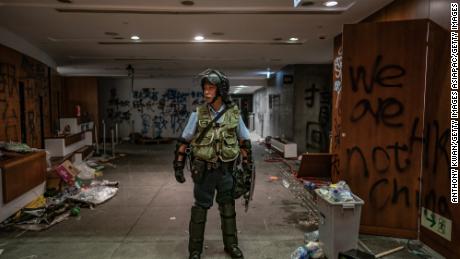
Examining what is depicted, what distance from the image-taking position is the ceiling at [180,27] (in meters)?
3.75

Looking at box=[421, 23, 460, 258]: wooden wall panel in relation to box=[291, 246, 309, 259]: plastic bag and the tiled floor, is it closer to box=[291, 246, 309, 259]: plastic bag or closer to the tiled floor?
the tiled floor

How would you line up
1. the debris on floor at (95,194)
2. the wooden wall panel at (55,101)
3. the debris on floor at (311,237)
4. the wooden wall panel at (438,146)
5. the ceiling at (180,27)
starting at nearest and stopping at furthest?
the wooden wall panel at (438,146)
the debris on floor at (311,237)
the ceiling at (180,27)
the debris on floor at (95,194)
the wooden wall panel at (55,101)

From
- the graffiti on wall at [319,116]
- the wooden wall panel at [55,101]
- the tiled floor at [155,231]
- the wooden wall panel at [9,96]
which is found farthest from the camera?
the graffiti on wall at [319,116]

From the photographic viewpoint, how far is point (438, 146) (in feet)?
9.28

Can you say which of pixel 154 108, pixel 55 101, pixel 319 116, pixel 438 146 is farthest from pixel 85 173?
pixel 154 108

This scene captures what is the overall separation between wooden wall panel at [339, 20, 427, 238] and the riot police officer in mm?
1251

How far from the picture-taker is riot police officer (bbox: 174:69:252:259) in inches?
102

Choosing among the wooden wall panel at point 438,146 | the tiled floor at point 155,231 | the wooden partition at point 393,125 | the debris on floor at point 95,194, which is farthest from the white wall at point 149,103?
the wooden wall panel at point 438,146

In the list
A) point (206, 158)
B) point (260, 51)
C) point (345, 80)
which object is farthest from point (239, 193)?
point (260, 51)

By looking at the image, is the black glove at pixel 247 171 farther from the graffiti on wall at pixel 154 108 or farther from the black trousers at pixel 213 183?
the graffiti on wall at pixel 154 108

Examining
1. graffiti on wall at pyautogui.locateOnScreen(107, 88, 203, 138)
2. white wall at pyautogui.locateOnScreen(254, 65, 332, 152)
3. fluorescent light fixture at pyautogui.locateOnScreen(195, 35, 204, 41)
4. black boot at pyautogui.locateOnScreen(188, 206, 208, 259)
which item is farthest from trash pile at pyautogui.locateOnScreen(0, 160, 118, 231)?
graffiti on wall at pyautogui.locateOnScreen(107, 88, 203, 138)

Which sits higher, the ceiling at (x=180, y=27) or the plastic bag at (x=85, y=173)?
the ceiling at (x=180, y=27)

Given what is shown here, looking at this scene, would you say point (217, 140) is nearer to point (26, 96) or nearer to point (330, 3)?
point (330, 3)

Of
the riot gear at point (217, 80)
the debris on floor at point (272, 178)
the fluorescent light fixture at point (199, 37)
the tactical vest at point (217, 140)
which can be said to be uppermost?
the fluorescent light fixture at point (199, 37)
